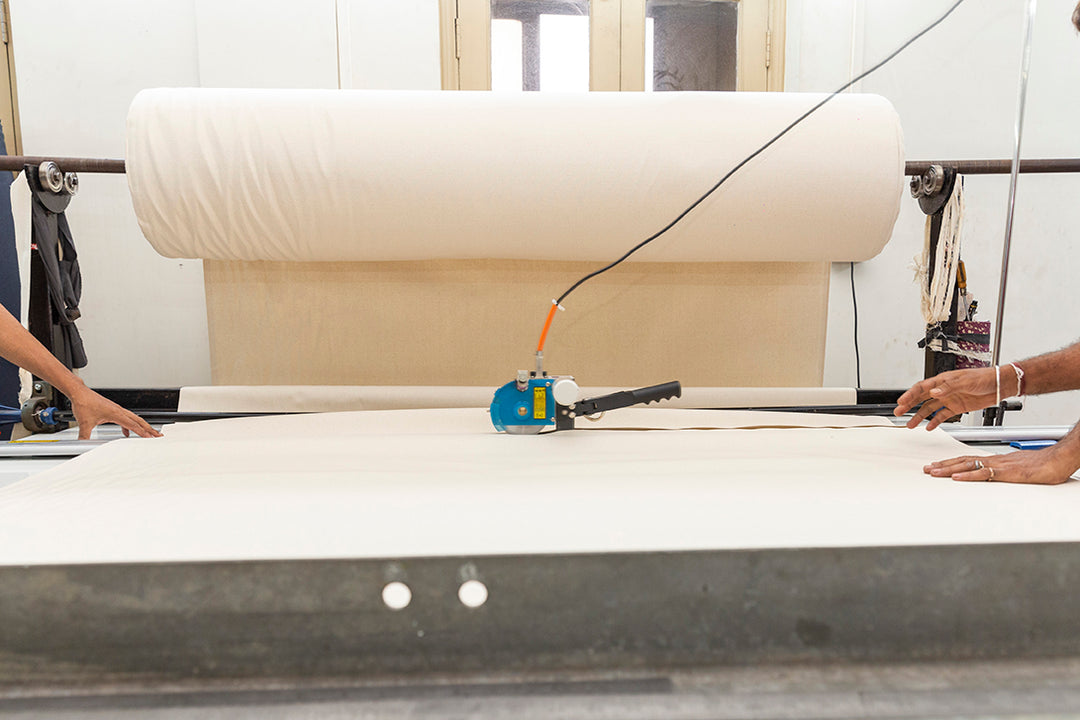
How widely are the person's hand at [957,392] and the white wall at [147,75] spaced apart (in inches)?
70.3

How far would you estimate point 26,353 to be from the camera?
1.08 m

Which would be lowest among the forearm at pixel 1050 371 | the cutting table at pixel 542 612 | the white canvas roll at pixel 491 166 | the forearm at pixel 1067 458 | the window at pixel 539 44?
the cutting table at pixel 542 612

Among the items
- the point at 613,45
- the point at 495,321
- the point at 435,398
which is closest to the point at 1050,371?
the point at 495,321

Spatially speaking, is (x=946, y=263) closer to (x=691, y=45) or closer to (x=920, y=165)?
(x=920, y=165)

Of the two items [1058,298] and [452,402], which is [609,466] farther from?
[1058,298]

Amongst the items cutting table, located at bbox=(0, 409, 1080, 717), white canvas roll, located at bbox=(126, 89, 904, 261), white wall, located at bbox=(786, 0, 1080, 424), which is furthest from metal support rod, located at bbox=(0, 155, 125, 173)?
white wall, located at bbox=(786, 0, 1080, 424)

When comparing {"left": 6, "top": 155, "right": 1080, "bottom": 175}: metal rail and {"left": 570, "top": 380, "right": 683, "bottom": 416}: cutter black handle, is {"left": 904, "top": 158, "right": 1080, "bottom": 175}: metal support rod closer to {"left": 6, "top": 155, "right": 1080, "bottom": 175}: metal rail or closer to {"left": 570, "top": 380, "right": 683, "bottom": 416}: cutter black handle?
{"left": 6, "top": 155, "right": 1080, "bottom": 175}: metal rail

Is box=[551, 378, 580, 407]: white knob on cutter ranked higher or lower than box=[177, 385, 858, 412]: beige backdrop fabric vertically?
higher

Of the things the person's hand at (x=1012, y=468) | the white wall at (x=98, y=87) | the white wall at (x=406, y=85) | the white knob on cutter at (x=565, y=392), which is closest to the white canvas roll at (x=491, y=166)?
the white knob on cutter at (x=565, y=392)

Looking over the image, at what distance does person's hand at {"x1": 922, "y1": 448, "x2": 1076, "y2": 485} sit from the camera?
0.85 metres

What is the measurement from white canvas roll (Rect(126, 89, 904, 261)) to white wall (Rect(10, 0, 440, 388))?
0.91 meters

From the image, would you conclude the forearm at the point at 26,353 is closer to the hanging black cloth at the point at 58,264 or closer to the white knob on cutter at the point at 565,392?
the hanging black cloth at the point at 58,264

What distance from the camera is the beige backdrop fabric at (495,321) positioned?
149 cm

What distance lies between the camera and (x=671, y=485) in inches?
32.9
